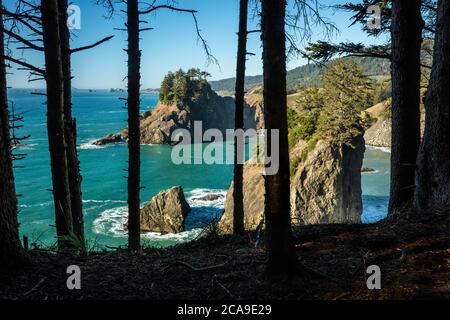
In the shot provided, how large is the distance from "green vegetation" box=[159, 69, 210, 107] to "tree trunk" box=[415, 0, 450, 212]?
74442 mm

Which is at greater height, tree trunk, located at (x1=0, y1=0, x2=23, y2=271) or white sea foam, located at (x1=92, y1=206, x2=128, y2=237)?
tree trunk, located at (x1=0, y1=0, x2=23, y2=271)

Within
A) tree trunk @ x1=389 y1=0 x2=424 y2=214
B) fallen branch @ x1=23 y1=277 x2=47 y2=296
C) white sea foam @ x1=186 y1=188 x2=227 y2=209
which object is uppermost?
tree trunk @ x1=389 y1=0 x2=424 y2=214

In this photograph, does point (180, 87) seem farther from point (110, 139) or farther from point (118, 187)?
point (118, 187)

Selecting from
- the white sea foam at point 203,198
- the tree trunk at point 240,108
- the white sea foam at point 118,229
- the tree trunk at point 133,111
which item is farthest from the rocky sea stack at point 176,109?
the tree trunk at point 133,111

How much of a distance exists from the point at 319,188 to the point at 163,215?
12683 mm

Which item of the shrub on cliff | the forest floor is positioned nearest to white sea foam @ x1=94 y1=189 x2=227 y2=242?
the shrub on cliff

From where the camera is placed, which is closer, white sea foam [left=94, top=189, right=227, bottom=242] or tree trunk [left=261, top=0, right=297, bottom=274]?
tree trunk [left=261, top=0, right=297, bottom=274]

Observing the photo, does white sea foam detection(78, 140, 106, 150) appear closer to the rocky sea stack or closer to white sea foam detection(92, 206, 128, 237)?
the rocky sea stack

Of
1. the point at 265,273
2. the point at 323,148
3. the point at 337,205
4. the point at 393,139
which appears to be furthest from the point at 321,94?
the point at 265,273

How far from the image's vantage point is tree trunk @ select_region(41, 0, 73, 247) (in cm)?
670

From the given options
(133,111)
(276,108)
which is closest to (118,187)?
(133,111)

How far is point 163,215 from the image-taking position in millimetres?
30594

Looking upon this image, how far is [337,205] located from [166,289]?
1001 inches
